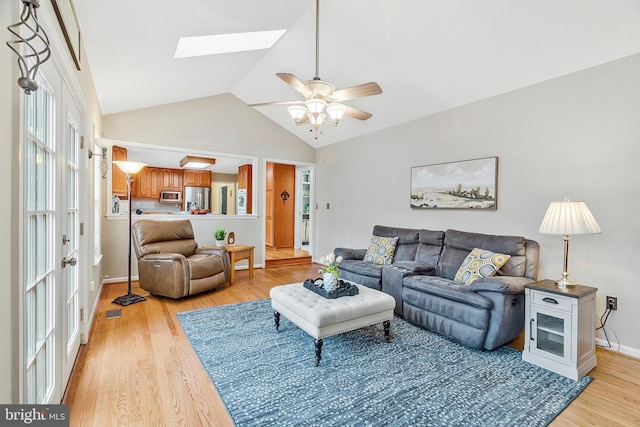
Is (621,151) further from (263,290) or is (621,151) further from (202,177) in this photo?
(202,177)

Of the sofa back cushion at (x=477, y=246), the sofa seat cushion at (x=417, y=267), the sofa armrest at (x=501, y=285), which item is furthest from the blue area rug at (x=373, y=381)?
the sofa back cushion at (x=477, y=246)

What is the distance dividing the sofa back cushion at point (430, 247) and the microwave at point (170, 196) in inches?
248

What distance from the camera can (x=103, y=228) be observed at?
14.9 feet

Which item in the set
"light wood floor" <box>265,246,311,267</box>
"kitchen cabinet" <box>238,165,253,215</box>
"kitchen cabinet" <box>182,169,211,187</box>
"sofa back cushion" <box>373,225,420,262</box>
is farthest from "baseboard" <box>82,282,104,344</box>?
"kitchen cabinet" <box>182,169,211,187</box>

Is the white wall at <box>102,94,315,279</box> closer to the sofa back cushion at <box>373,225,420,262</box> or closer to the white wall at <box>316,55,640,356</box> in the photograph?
the white wall at <box>316,55,640,356</box>

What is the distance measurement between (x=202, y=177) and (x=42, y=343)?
6905 mm

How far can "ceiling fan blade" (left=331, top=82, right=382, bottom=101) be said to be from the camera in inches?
102

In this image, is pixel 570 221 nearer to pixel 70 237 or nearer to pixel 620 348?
pixel 620 348

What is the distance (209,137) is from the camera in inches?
211

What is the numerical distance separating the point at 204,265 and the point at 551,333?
3.76m

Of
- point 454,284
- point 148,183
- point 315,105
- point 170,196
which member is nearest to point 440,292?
point 454,284

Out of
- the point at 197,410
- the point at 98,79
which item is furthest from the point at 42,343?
the point at 98,79

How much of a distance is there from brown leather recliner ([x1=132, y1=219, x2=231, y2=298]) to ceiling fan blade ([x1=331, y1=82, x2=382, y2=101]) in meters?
2.74

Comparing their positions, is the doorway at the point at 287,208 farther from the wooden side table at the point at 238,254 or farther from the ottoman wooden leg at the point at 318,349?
the ottoman wooden leg at the point at 318,349
